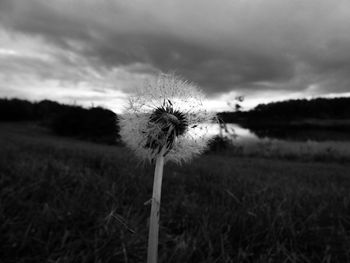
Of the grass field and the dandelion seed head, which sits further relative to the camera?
the grass field

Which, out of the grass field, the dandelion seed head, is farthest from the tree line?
the dandelion seed head

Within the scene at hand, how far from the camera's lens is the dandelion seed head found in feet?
4.42

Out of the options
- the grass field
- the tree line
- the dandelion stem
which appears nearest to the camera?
the dandelion stem

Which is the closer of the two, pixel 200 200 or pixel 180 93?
pixel 180 93

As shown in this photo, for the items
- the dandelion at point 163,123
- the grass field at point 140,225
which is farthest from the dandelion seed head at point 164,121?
the grass field at point 140,225

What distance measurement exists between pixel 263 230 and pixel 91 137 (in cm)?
2959

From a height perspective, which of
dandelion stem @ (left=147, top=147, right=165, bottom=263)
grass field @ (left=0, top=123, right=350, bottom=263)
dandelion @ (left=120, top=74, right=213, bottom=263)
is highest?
dandelion @ (left=120, top=74, right=213, bottom=263)

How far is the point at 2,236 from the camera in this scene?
267 centimetres

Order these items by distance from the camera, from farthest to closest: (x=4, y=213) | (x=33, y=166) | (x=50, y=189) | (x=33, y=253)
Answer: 1. (x=33, y=166)
2. (x=50, y=189)
3. (x=4, y=213)
4. (x=33, y=253)

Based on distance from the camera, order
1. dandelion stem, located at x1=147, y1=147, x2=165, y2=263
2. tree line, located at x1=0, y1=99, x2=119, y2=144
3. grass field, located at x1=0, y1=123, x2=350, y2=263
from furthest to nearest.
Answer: tree line, located at x1=0, y1=99, x2=119, y2=144 → grass field, located at x1=0, y1=123, x2=350, y2=263 → dandelion stem, located at x1=147, y1=147, x2=165, y2=263

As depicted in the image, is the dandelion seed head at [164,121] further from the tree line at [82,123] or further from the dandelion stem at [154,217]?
the tree line at [82,123]

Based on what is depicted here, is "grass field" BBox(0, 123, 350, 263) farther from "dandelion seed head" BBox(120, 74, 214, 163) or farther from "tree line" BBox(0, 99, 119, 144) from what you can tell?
"tree line" BBox(0, 99, 119, 144)

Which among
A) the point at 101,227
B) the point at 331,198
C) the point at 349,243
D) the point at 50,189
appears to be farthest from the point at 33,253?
the point at 331,198

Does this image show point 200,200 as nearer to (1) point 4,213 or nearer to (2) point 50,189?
(2) point 50,189
